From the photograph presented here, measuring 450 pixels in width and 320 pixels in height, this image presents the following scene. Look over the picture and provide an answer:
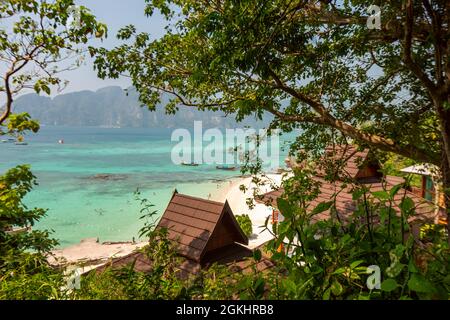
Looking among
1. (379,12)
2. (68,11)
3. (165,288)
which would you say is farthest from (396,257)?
(68,11)

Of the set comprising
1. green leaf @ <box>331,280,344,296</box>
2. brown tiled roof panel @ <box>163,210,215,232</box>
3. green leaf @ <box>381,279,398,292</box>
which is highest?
green leaf @ <box>381,279,398,292</box>

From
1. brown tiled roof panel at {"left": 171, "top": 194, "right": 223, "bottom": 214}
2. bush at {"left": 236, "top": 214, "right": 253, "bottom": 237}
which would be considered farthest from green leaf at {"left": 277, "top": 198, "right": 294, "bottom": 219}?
bush at {"left": 236, "top": 214, "right": 253, "bottom": 237}

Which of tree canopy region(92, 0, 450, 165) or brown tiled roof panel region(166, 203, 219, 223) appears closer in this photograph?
tree canopy region(92, 0, 450, 165)

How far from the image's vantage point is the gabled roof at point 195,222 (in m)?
6.47

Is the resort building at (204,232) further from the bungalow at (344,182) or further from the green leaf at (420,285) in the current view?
the green leaf at (420,285)

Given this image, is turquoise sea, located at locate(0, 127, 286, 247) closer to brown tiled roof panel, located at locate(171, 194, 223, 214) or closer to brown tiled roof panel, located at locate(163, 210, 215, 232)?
brown tiled roof panel, located at locate(171, 194, 223, 214)

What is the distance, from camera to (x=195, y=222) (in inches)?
282

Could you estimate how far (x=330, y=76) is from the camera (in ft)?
18.7

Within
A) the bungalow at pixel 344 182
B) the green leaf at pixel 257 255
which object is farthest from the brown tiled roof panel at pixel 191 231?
the green leaf at pixel 257 255

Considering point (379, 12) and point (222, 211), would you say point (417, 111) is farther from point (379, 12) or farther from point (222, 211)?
point (222, 211)

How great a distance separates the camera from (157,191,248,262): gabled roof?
647cm

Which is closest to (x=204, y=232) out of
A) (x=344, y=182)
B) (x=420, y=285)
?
(x=344, y=182)

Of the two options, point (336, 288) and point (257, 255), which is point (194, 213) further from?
point (336, 288)
